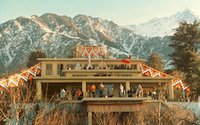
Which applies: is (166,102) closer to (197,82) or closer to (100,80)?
(100,80)

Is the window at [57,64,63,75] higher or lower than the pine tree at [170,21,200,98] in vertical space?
lower

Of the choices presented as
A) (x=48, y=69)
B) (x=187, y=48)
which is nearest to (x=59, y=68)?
(x=48, y=69)

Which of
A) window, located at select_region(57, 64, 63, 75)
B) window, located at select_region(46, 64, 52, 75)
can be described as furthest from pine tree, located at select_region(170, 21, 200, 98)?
window, located at select_region(46, 64, 52, 75)

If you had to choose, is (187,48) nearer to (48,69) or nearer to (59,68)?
(59,68)

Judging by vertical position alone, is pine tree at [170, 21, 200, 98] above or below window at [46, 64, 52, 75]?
above

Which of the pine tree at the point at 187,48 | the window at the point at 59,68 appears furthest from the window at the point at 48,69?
the pine tree at the point at 187,48

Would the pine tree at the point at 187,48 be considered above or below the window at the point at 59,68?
above

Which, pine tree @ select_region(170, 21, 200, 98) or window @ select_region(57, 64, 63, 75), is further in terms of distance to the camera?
pine tree @ select_region(170, 21, 200, 98)

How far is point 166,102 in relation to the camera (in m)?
45.2

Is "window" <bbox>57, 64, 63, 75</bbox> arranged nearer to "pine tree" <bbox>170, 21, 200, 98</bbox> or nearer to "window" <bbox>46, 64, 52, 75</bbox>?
"window" <bbox>46, 64, 52, 75</bbox>

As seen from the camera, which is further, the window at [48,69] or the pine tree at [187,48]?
the pine tree at [187,48]

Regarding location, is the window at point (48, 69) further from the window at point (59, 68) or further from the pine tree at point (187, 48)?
the pine tree at point (187, 48)

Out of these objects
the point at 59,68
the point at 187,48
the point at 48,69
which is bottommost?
the point at 48,69

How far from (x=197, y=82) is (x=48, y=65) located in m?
19.8
